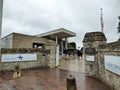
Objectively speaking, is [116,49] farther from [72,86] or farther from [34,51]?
[34,51]

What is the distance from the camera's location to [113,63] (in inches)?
175

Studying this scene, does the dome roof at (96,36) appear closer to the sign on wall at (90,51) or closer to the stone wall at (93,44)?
the stone wall at (93,44)

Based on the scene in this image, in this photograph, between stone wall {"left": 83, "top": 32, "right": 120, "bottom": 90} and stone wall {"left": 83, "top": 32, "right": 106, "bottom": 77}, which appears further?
stone wall {"left": 83, "top": 32, "right": 106, "bottom": 77}

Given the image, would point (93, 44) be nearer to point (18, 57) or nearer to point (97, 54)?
point (97, 54)

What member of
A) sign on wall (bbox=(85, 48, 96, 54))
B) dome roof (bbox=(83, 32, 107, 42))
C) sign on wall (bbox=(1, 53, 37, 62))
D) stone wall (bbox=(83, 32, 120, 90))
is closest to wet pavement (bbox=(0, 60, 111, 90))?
stone wall (bbox=(83, 32, 120, 90))

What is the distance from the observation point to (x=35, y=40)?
625 inches

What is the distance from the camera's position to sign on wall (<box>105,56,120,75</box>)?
162 inches

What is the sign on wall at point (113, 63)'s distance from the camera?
4.10 m

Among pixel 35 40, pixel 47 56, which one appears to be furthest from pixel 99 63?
pixel 35 40

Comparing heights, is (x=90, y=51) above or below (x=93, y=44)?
below

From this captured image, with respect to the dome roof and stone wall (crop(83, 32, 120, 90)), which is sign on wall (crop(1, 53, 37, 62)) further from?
the dome roof

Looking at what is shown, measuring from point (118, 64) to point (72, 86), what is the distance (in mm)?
2232

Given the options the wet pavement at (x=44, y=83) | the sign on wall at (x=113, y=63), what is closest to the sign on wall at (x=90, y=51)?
the wet pavement at (x=44, y=83)

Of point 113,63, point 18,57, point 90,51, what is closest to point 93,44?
point 90,51
